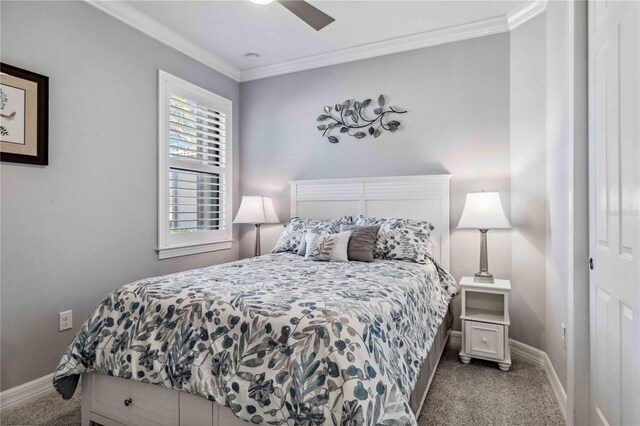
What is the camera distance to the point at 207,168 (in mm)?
3648

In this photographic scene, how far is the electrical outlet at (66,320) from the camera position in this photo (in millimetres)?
2350

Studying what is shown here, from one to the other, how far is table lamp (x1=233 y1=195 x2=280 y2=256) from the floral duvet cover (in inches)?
59.6

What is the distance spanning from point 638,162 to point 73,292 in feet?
10.4

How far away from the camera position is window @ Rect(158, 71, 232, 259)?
3121 mm

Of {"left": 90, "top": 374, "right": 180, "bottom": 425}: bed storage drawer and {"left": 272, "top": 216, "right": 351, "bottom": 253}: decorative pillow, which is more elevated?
{"left": 272, "top": 216, "right": 351, "bottom": 253}: decorative pillow

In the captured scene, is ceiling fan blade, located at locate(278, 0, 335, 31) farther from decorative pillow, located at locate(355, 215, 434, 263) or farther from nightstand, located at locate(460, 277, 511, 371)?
nightstand, located at locate(460, 277, 511, 371)

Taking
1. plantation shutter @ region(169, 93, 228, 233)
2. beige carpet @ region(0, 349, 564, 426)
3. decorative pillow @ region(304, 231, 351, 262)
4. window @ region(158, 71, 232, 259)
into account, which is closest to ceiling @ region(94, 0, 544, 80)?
window @ region(158, 71, 232, 259)

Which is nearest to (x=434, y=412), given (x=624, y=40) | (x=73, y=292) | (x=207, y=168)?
(x=624, y=40)

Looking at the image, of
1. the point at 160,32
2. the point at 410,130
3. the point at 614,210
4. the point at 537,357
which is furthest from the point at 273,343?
the point at 160,32

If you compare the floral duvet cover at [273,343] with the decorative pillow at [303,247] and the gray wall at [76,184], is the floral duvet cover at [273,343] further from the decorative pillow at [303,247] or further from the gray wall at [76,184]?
the decorative pillow at [303,247]

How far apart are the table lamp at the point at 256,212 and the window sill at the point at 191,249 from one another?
36 cm

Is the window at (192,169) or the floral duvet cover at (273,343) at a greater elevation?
the window at (192,169)

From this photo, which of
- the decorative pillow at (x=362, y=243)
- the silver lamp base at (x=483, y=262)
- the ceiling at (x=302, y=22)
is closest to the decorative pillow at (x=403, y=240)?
the decorative pillow at (x=362, y=243)

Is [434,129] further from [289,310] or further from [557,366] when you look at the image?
[289,310]
